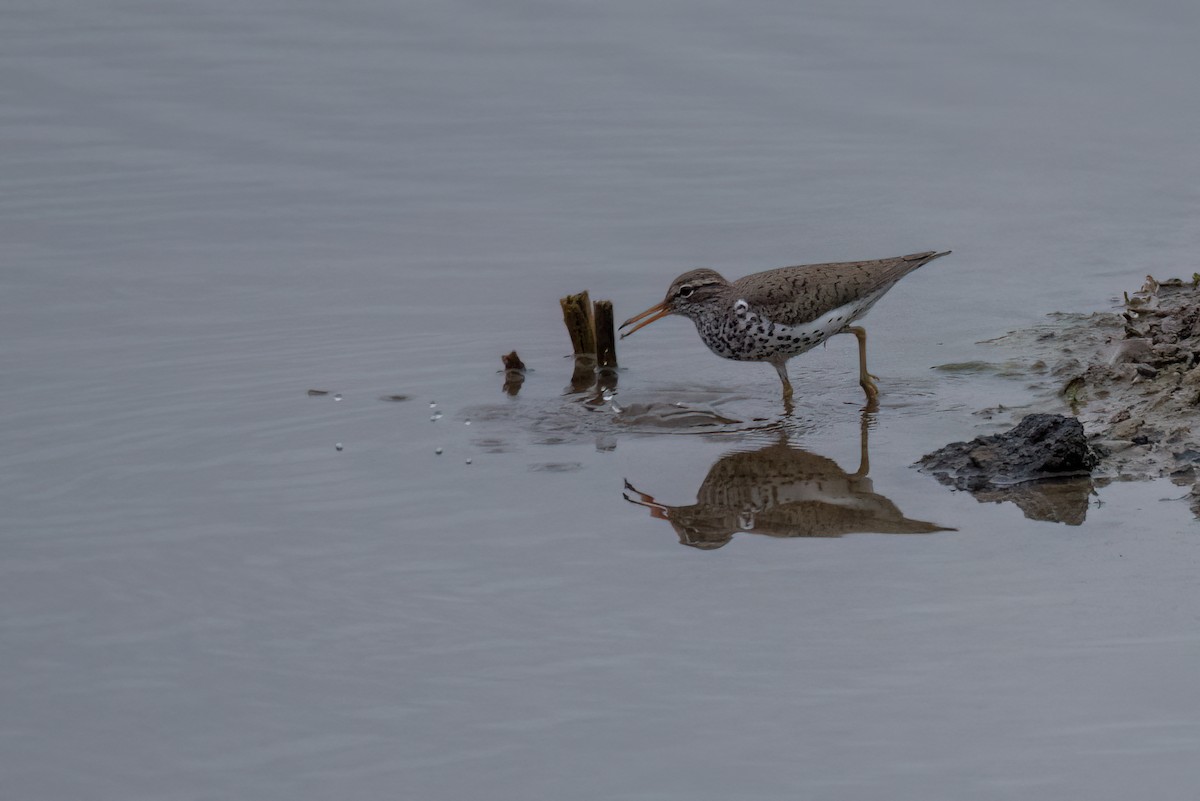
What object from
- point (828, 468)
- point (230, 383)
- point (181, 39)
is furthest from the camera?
point (181, 39)

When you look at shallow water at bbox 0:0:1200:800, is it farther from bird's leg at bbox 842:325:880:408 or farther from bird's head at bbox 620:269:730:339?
bird's head at bbox 620:269:730:339

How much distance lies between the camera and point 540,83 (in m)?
17.5

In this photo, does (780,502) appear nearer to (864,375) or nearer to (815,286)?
(864,375)

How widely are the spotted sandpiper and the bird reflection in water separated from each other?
105cm

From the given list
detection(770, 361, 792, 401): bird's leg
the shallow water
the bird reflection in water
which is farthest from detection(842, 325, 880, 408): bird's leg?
the bird reflection in water

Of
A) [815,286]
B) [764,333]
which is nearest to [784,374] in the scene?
[764,333]

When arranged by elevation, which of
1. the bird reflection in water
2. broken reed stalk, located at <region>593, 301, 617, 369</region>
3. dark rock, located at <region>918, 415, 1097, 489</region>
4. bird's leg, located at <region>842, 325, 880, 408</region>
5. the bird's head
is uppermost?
the bird's head

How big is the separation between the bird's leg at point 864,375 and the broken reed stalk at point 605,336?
162 cm

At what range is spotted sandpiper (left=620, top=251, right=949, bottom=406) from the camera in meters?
10.3

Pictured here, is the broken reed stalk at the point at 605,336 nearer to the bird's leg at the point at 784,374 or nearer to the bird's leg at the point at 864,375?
the bird's leg at the point at 784,374

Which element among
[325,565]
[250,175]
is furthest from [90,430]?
[250,175]

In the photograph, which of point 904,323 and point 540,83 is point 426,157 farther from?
point 904,323

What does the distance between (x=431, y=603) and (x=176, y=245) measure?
23.8ft

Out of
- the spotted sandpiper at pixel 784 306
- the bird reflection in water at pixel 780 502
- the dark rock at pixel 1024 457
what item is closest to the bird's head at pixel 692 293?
the spotted sandpiper at pixel 784 306
